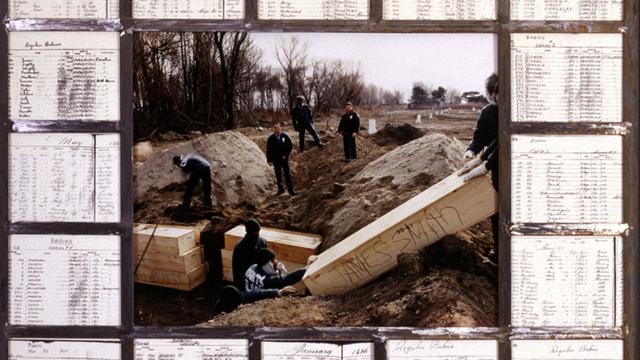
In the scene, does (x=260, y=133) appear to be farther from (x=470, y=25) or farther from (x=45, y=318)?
(x=45, y=318)

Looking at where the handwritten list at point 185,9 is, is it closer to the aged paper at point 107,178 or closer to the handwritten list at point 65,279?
the aged paper at point 107,178

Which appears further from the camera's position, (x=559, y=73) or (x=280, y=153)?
(x=280, y=153)

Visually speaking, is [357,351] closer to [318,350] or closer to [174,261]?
[318,350]

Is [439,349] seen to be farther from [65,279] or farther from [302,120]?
[65,279]

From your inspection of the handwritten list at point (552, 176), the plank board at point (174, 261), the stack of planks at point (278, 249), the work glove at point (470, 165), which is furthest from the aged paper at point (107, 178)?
the handwritten list at point (552, 176)

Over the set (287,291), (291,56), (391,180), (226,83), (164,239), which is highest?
(291,56)

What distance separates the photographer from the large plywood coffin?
3066 millimetres

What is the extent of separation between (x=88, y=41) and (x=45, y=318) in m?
1.36

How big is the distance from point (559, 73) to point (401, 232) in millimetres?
1072

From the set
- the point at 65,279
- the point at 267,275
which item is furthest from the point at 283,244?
the point at 65,279

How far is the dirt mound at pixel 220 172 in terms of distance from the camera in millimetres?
3100

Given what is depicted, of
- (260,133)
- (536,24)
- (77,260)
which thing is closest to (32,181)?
(77,260)

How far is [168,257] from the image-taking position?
3.10 m

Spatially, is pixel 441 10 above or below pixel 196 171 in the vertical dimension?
above
